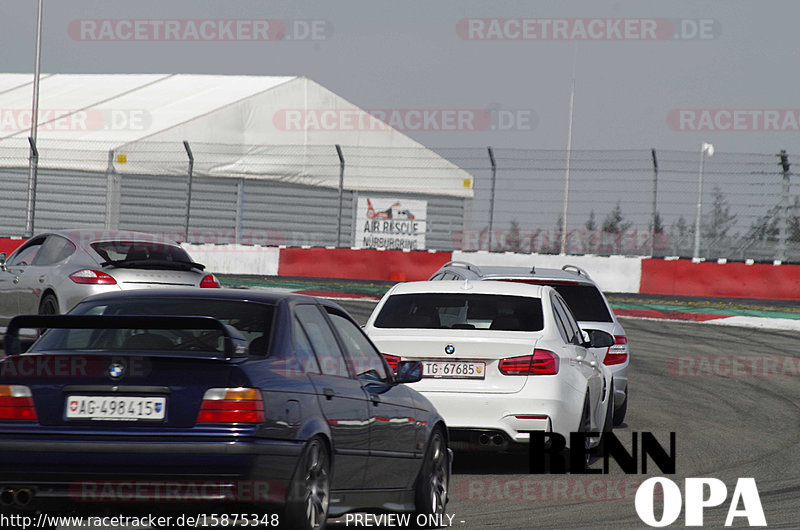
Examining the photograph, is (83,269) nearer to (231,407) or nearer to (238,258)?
(231,407)

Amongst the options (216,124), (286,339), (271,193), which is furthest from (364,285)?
(286,339)

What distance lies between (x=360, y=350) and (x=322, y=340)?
64 centimetres

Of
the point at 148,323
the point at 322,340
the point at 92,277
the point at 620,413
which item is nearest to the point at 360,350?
the point at 322,340

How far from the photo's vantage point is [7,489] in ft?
17.8

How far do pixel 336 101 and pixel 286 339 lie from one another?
38.4 metres

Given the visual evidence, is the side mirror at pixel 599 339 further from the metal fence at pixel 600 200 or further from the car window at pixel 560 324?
the metal fence at pixel 600 200

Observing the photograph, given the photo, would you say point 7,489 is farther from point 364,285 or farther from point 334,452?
point 364,285

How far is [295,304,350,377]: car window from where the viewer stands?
20.9 feet

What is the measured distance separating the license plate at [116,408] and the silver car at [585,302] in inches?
248

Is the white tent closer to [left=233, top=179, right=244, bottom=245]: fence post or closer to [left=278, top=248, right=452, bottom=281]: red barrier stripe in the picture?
[left=233, top=179, right=244, bottom=245]: fence post

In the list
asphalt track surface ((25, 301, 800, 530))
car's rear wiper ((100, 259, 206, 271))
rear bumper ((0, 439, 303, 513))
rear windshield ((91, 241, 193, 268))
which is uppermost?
rear windshield ((91, 241, 193, 268))

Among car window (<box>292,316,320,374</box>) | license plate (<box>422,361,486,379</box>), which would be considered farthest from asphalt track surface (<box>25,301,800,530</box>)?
car window (<box>292,316,320,374</box>)

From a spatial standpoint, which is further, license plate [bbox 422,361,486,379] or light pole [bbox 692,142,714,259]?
light pole [bbox 692,142,714,259]

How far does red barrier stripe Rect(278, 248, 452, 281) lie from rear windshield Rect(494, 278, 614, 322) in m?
14.4
